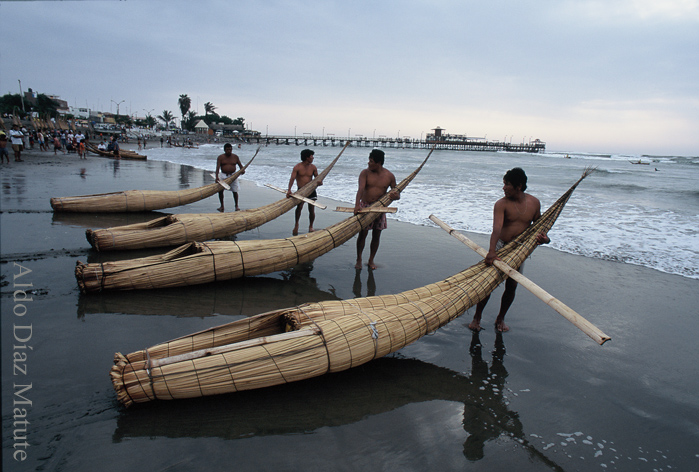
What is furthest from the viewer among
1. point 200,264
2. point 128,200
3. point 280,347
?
point 128,200

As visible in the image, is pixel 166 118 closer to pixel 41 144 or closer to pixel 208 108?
pixel 208 108

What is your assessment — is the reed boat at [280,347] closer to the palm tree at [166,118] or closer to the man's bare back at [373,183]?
the man's bare back at [373,183]

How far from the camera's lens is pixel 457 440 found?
239 centimetres

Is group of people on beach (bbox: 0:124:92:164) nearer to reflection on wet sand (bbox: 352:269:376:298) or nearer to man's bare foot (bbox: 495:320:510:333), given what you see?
reflection on wet sand (bbox: 352:269:376:298)

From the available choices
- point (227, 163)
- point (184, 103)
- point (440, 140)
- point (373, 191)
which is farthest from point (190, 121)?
point (373, 191)

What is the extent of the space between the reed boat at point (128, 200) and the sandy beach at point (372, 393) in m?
2.29

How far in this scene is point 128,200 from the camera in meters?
7.44

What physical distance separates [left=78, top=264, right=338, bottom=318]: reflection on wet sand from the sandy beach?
0.07 ft

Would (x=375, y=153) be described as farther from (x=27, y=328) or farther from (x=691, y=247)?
(x=691, y=247)

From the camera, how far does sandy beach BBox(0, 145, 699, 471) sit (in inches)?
86.0

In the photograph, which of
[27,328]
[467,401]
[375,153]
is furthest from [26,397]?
[375,153]

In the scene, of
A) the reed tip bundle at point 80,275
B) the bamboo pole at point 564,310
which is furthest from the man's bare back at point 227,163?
the bamboo pole at point 564,310

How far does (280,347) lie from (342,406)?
0.63 metres

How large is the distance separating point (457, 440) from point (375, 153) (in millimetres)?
3489
